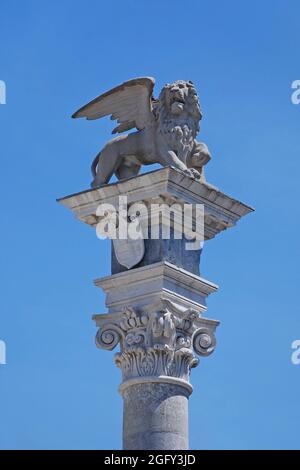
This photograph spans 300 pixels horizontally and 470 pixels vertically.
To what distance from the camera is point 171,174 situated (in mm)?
29281

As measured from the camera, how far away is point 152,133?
101ft

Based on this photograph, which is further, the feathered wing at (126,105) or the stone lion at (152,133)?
the feathered wing at (126,105)

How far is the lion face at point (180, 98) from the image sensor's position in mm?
30719

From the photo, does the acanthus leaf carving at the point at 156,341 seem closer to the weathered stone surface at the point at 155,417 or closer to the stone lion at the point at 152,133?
the weathered stone surface at the point at 155,417

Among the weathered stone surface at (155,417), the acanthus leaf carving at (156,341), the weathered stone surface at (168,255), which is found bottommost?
the weathered stone surface at (155,417)

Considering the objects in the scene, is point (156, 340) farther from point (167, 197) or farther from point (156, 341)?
point (167, 197)

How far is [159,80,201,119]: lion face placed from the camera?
3072 cm

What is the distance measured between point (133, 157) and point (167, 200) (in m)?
1.89

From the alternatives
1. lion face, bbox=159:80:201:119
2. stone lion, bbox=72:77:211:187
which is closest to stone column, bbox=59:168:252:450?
stone lion, bbox=72:77:211:187

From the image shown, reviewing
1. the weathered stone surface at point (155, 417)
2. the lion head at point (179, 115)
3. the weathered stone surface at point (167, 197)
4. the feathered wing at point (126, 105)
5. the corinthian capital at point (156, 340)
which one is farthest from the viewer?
the feathered wing at point (126, 105)

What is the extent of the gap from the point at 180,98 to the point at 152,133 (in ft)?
2.65

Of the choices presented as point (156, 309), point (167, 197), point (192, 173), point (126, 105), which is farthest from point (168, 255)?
point (126, 105)

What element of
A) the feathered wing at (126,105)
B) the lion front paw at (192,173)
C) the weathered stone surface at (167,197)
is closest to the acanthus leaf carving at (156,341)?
the weathered stone surface at (167,197)

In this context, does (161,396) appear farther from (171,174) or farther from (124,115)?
(124,115)
